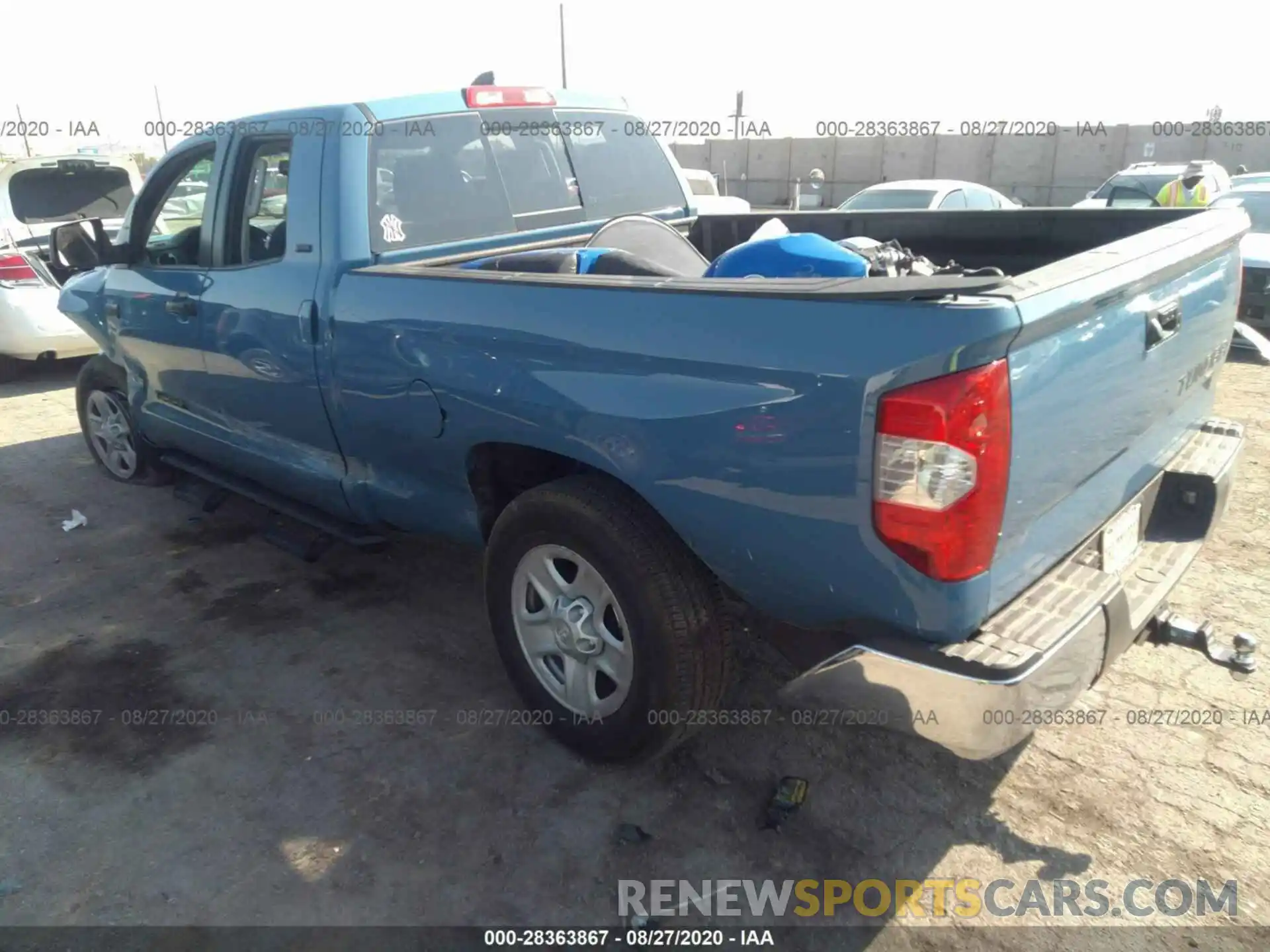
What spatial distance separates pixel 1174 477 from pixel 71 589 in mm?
4437

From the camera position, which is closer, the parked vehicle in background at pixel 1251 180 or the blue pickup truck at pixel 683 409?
the blue pickup truck at pixel 683 409

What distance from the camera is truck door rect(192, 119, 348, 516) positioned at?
338 cm

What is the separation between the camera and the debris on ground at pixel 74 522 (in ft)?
16.3

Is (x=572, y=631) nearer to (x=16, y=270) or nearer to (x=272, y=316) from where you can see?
(x=272, y=316)

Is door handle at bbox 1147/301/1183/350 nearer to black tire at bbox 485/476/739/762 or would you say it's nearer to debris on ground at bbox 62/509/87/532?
black tire at bbox 485/476/739/762

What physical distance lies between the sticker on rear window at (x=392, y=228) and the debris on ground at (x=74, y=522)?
2.84 meters

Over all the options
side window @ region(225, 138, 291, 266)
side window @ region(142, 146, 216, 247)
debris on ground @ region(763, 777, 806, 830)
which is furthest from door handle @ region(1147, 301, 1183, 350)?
side window @ region(142, 146, 216, 247)

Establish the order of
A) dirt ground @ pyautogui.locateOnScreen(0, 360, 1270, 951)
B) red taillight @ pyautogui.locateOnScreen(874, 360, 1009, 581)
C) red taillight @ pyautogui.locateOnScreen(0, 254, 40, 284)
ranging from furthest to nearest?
1. red taillight @ pyautogui.locateOnScreen(0, 254, 40, 284)
2. dirt ground @ pyautogui.locateOnScreen(0, 360, 1270, 951)
3. red taillight @ pyautogui.locateOnScreen(874, 360, 1009, 581)

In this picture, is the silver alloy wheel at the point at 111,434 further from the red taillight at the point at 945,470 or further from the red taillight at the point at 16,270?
the red taillight at the point at 945,470

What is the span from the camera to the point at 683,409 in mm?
2256

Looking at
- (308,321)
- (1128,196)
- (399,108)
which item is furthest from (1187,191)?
(308,321)

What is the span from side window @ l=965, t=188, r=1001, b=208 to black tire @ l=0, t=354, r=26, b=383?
9.79m

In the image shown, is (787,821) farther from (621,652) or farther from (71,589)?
(71,589)

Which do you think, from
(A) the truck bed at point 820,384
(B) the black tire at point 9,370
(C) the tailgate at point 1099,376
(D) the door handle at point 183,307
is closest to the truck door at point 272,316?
(D) the door handle at point 183,307
